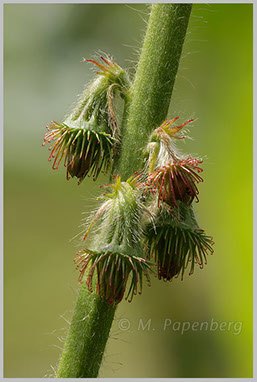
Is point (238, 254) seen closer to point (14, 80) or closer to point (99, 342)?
point (99, 342)

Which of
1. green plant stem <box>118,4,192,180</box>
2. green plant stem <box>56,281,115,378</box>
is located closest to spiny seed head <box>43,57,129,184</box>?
green plant stem <box>118,4,192,180</box>

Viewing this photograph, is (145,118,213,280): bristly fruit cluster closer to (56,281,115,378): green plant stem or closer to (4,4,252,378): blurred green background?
(56,281,115,378): green plant stem

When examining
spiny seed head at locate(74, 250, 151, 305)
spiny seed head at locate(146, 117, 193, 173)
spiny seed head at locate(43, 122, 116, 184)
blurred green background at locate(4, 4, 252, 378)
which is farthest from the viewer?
blurred green background at locate(4, 4, 252, 378)

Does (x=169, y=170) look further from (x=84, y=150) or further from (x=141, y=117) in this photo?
(x=84, y=150)

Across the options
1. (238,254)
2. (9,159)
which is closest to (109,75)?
(238,254)

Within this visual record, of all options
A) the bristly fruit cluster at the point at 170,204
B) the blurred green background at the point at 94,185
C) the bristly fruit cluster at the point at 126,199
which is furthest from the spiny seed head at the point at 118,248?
the blurred green background at the point at 94,185

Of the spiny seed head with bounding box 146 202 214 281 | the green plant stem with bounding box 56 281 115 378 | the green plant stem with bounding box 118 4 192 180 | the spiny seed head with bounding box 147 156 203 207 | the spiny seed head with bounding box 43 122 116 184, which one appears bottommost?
the green plant stem with bounding box 56 281 115 378
